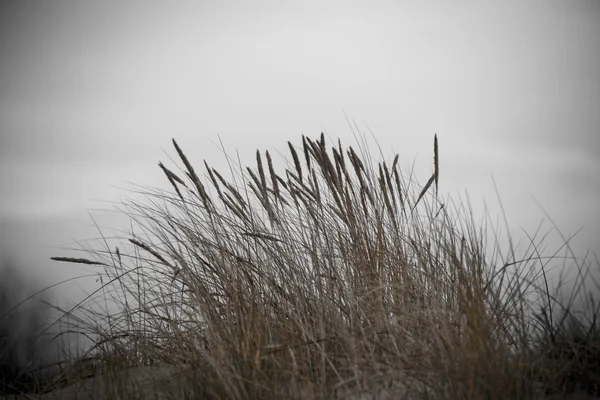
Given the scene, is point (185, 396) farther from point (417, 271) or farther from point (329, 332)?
point (417, 271)

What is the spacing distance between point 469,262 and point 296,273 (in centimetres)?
61

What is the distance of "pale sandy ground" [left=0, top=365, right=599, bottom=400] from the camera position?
3.94 feet

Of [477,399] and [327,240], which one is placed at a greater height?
[327,240]

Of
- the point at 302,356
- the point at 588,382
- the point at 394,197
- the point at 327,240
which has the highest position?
the point at 394,197

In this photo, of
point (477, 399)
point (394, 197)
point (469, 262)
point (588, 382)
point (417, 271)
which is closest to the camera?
point (477, 399)

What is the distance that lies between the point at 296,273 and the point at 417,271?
47cm

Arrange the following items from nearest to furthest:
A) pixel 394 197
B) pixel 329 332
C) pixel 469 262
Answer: pixel 329 332 → pixel 469 262 → pixel 394 197

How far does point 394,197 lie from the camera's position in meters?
1.93

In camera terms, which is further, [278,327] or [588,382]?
[278,327]

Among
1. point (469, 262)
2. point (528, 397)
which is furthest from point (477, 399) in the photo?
point (469, 262)

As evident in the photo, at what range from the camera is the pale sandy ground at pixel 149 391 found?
3.94ft

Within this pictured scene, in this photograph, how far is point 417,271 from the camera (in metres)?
1.79

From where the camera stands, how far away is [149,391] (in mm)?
1434

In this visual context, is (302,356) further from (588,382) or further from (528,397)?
(588,382)
